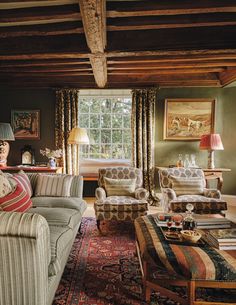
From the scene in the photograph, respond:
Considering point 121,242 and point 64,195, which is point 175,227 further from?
point 64,195

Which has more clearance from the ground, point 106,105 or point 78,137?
point 106,105

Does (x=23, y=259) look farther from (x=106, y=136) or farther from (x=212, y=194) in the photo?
(x=106, y=136)

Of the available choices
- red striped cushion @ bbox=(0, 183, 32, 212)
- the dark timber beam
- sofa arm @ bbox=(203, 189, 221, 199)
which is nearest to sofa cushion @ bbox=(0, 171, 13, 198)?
red striped cushion @ bbox=(0, 183, 32, 212)

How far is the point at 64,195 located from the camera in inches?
127

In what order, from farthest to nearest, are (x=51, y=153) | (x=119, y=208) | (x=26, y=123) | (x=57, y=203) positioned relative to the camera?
(x=26, y=123)
(x=51, y=153)
(x=119, y=208)
(x=57, y=203)

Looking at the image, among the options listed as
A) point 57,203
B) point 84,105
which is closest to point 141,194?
point 57,203

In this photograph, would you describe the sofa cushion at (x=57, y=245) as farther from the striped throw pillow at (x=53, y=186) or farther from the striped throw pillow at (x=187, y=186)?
the striped throw pillow at (x=187, y=186)

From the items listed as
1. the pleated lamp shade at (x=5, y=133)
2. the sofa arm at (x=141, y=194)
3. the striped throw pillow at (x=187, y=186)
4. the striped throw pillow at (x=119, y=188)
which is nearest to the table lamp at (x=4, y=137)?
the pleated lamp shade at (x=5, y=133)

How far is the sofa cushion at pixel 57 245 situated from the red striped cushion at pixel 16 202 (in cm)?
41

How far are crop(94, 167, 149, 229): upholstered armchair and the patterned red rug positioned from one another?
0.30 metres

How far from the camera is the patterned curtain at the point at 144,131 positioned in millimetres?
5191

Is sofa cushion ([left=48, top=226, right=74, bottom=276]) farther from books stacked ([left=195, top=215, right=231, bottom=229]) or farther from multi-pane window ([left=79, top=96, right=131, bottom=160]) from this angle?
multi-pane window ([left=79, top=96, right=131, bottom=160])

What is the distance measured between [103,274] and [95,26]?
2.34m

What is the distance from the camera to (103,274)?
7.53ft
